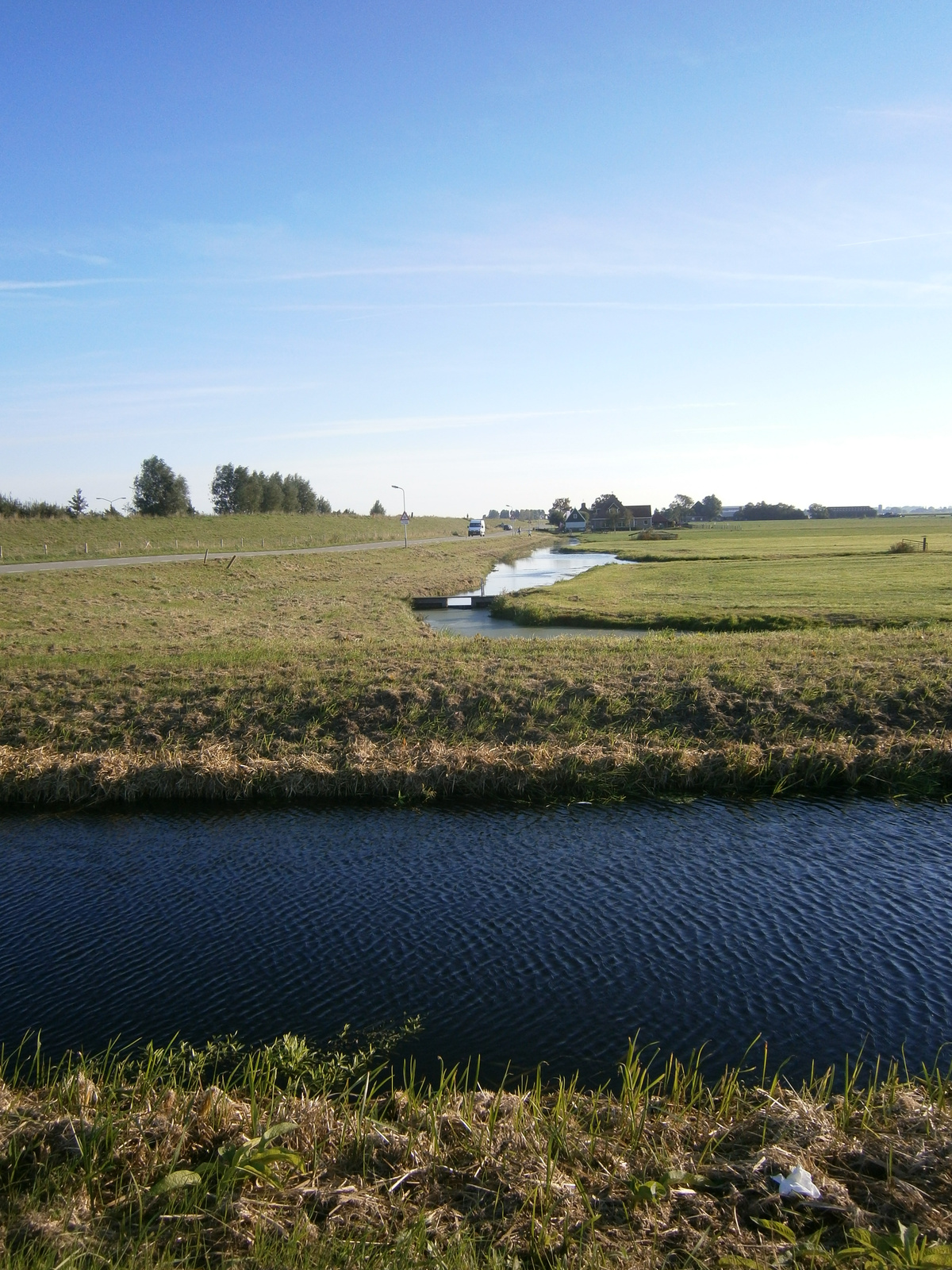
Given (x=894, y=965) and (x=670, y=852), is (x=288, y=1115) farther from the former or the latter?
(x=670, y=852)

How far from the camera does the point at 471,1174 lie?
661cm

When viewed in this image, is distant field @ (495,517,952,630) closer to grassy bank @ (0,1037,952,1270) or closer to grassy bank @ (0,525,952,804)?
grassy bank @ (0,525,952,804)

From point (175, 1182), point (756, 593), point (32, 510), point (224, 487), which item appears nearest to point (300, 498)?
point (224, 487)

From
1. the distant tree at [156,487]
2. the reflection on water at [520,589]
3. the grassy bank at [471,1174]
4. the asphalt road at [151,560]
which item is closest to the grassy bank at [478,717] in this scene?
the reflection on water at [520,589]

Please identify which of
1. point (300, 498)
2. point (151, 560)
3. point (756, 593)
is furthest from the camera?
point (300, 498)

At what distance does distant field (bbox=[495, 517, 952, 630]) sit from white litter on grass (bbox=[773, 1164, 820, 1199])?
28.6 meters

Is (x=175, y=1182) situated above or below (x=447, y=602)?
below

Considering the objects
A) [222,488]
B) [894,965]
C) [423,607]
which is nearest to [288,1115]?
[894,965]

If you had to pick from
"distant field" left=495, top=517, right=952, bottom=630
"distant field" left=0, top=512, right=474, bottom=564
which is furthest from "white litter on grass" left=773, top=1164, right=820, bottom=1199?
"distant field" left=0, top=512, right=474, bottom=564

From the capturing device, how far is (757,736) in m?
19.6

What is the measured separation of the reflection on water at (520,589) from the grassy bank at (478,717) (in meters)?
6.52

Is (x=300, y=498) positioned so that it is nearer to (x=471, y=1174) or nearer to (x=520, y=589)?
(x=520, y=589)

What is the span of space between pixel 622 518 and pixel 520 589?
4724 inches

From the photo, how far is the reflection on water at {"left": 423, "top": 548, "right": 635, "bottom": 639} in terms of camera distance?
35847 millimetres
